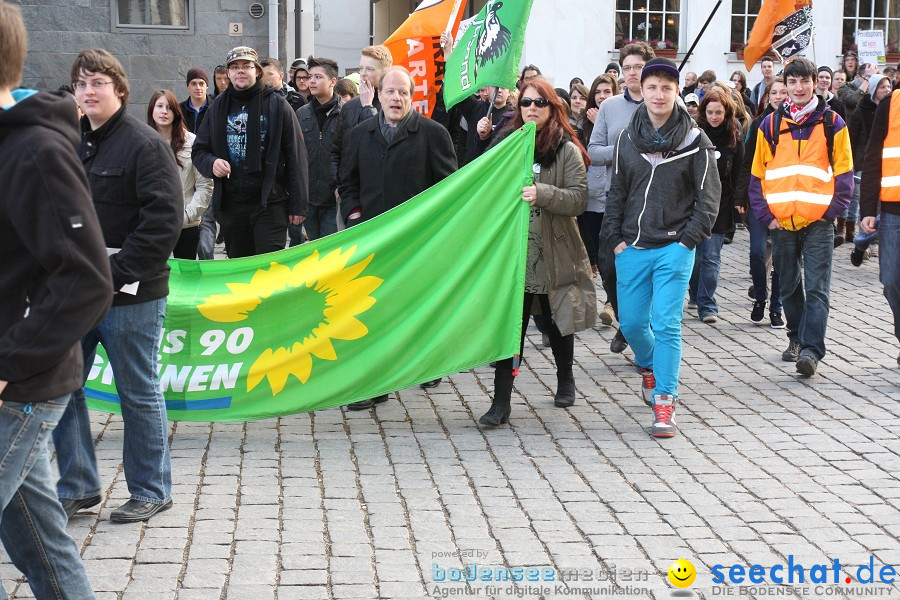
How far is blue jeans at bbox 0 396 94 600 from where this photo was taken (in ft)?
11.3

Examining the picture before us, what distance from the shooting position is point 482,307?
696 centimetres

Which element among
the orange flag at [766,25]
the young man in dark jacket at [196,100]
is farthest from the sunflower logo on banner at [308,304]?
the orange flag at [766,25]

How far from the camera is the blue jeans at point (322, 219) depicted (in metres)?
10.5

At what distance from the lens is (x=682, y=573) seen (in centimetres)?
473

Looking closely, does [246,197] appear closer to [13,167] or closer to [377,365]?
[377,365]

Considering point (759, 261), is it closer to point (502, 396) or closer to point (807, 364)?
point (807, 364)

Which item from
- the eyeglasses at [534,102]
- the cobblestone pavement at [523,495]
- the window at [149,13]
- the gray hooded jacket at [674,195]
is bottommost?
the cobblestone pavement at [523,495]

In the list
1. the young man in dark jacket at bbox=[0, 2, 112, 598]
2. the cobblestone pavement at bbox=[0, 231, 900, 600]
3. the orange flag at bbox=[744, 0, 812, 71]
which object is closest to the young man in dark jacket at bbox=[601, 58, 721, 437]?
the cobblestone pavement at bbox=[0, 231, 900, 600]

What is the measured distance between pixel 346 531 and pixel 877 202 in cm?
467

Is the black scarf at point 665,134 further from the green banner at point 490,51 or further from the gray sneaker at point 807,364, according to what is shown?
the gray sneaker at point 807,364

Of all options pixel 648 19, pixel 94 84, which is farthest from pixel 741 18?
pixel 94 84

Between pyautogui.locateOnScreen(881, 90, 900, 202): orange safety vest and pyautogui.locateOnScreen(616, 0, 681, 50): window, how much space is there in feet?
62.0

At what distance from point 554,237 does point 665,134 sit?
882mm

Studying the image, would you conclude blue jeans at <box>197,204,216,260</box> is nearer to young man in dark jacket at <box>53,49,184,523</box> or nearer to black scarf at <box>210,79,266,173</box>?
black scarf at <box>210,79,266,173</box>
